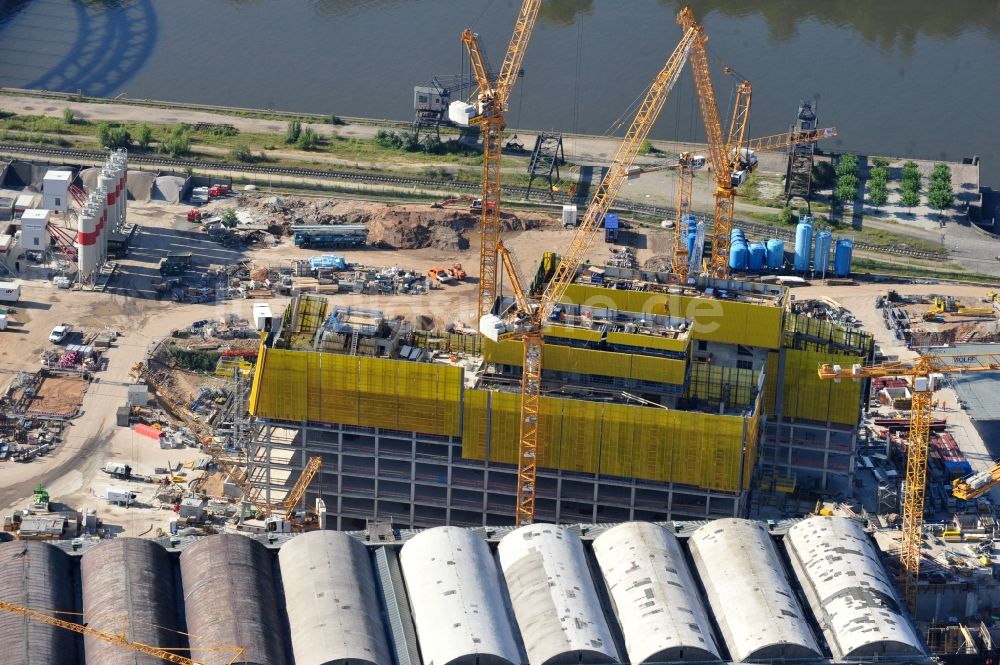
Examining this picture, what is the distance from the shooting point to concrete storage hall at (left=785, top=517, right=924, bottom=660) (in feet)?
406

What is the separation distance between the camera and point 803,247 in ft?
607

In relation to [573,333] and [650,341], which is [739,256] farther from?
[573,333]

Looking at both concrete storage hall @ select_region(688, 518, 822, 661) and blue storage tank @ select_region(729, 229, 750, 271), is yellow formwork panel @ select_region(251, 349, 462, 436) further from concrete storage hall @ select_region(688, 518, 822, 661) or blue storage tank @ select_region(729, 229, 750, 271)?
blue storage tank @ select_region(729, 229, 750, 271)

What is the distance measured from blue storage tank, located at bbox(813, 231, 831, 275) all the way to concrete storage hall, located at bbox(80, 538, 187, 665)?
256 feet

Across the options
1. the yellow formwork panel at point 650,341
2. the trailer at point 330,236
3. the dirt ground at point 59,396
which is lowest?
the dirt ground at point 59,396

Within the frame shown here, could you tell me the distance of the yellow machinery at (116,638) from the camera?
387 feet

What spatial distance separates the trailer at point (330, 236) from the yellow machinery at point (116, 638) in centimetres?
7185

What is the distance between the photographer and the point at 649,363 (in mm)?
140875

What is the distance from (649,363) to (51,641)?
45.7 m

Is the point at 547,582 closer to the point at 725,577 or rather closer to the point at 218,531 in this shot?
the point at 725,577

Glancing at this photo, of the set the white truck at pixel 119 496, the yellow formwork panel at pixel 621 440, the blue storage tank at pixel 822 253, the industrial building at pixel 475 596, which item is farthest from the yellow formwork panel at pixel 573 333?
the blue storage tank at pixel 822 253

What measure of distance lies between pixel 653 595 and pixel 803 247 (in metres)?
66.4

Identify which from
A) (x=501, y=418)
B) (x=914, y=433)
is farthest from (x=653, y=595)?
(x=914, y=433)

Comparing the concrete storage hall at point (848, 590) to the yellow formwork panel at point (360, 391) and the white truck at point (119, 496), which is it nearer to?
the yellow formwork panel at point (360, 391)
